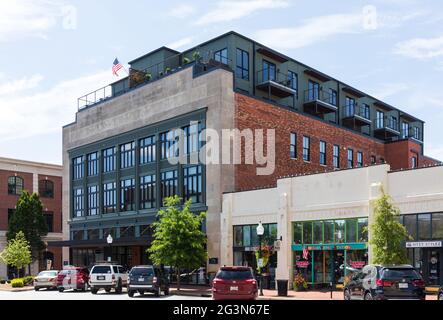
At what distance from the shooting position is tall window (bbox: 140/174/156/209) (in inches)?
1925

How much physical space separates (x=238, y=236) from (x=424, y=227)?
1393cm

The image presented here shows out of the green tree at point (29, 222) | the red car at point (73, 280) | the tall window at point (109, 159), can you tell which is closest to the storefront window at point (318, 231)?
the red car at point (73, 280)

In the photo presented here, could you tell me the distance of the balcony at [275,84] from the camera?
48.2 metres

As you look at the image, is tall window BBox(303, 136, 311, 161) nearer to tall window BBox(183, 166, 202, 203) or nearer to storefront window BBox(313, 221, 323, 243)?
tall window BBox(183, 166, 202, 203)

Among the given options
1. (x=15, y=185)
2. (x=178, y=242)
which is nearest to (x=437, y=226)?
(x=178, y=242)

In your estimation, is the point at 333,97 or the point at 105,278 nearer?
the point at 105,278

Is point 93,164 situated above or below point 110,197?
above

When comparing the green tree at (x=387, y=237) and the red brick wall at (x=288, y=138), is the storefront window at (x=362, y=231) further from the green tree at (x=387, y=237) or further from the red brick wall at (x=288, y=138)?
the red brick wall at (x=288, y=138)

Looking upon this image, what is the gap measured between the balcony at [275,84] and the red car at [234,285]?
981 inches

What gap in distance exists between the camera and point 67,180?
61.0 meters

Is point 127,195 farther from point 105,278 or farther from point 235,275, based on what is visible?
point 235,275

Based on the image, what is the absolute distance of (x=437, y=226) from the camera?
3103 cm
